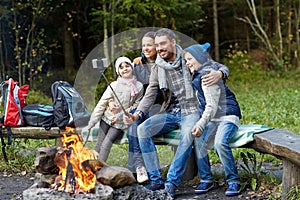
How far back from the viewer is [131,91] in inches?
206

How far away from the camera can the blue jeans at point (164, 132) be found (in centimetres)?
485

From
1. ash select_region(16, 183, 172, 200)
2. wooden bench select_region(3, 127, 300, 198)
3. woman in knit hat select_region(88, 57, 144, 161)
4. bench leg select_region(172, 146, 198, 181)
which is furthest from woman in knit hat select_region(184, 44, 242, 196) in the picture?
ash select_region(16, 183, 172, 200)

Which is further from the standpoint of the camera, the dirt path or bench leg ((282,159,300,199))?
the dirt path

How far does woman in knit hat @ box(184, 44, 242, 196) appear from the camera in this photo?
15.6ft

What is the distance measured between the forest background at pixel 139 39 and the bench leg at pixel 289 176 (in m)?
5.76

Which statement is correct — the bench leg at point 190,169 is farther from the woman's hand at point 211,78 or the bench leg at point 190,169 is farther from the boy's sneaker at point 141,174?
the woman's hand at point 211,78

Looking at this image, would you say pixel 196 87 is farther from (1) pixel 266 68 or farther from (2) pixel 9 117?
(1) pixel 266 68

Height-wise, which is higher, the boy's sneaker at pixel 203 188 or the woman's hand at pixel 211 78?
the woman's hand at pixel 211 78

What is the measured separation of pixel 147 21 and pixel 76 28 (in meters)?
2.51

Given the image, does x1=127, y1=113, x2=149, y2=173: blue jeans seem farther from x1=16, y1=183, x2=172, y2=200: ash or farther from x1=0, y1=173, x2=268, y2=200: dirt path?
x1=16, y1=183, x2=172, y2=200: ash

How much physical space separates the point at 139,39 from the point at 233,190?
8266 millimetres

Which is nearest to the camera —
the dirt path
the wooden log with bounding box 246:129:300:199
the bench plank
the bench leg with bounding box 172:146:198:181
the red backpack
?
the wooden log with bounding box 246:129:300:199

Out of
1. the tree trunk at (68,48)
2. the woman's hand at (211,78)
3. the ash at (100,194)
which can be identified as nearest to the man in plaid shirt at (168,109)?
the woman's hand at (211,78)

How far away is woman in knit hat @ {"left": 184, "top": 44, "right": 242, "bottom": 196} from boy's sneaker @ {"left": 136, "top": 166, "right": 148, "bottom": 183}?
1.56 feet
